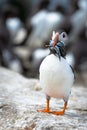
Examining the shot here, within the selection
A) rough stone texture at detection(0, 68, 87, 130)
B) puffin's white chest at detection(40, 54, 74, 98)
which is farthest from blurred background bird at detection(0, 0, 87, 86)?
puffin's white chest at detection(40, 54, 74, 98)

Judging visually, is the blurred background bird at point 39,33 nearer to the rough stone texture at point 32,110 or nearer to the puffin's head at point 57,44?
the rough stone texture at point 32,110

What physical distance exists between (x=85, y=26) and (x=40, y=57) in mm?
2128

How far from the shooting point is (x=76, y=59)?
42.5 ft

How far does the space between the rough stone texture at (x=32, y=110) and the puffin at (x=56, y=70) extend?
234 millimetres

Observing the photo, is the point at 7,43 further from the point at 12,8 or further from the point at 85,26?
the point at 12,8

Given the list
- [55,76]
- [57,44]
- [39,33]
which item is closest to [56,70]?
[55,76]

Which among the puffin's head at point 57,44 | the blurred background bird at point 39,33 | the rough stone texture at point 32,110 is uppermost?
the blurred background bird at point 39,33

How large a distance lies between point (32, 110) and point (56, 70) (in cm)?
48

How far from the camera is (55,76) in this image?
505cm

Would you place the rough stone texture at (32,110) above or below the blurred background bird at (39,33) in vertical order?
below

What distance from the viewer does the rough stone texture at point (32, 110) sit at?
4941mm

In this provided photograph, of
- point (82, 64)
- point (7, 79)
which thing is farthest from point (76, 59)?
point (7, 79)

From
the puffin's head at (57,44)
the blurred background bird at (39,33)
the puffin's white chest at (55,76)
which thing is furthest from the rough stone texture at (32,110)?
the blurred background bird at (39,33)

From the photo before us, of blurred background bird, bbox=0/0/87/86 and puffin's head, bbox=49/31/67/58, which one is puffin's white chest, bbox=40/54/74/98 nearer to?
puffin's head, bbox=49/31/67/58
